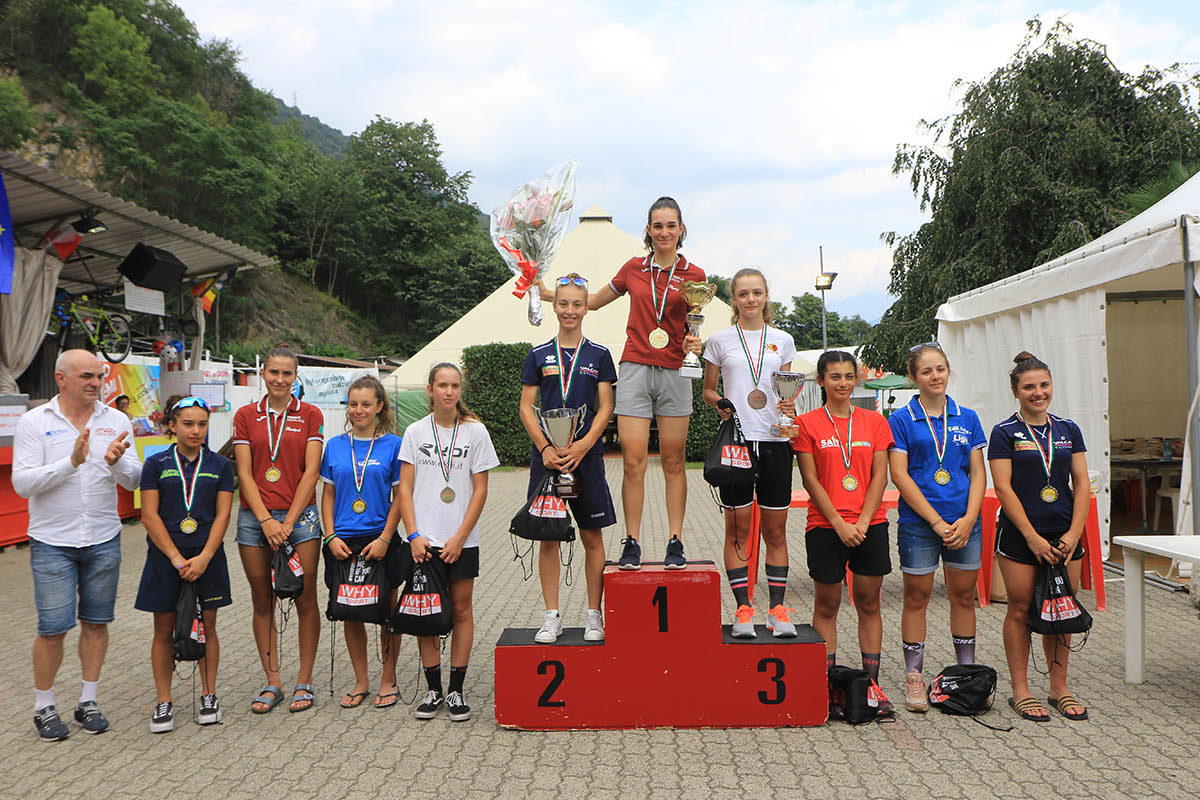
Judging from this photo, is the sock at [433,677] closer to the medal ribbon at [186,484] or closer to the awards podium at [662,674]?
the awards podium at [662,674]

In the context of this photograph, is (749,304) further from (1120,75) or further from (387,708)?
(1120,75)

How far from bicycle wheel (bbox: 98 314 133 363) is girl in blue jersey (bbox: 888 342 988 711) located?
12.0 m

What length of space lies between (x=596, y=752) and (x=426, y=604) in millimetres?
1125

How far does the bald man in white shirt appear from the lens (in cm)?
391

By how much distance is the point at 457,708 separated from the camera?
13.7ft

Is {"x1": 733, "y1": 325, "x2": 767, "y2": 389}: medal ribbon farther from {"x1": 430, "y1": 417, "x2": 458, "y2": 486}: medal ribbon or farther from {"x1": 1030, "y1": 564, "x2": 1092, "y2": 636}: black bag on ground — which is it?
{"x1": 1030, "y1": 564, "x2": 1092, "y2": 636}: black bag on ground

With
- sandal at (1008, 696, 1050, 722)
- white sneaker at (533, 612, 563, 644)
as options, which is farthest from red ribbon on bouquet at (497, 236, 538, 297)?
sandal at (1008, 696, 1050, 722)

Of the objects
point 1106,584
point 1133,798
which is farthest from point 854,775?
point 1106,584

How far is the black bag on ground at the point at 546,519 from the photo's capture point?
4055 millimetres

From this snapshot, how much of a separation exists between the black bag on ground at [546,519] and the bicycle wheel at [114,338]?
1063cm

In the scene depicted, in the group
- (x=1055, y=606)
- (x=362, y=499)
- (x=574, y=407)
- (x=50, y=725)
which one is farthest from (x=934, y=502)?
(x=50, y=725)

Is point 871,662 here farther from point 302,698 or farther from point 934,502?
point 302,698

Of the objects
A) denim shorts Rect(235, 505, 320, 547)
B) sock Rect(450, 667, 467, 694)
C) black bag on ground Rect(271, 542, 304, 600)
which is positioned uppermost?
denim shorts Rect(235, 505, 320, 547)

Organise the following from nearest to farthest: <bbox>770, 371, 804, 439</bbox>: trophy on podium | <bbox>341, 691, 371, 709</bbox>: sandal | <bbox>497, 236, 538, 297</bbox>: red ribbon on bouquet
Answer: <bbox>770, 371, 804, 439</bbox>: trophy on podium < <bbox>341, 691, 371, 709</bbox>: sandal < <bbox>497, 236, 538, 297</bbox>: red ribbon on bouquet
